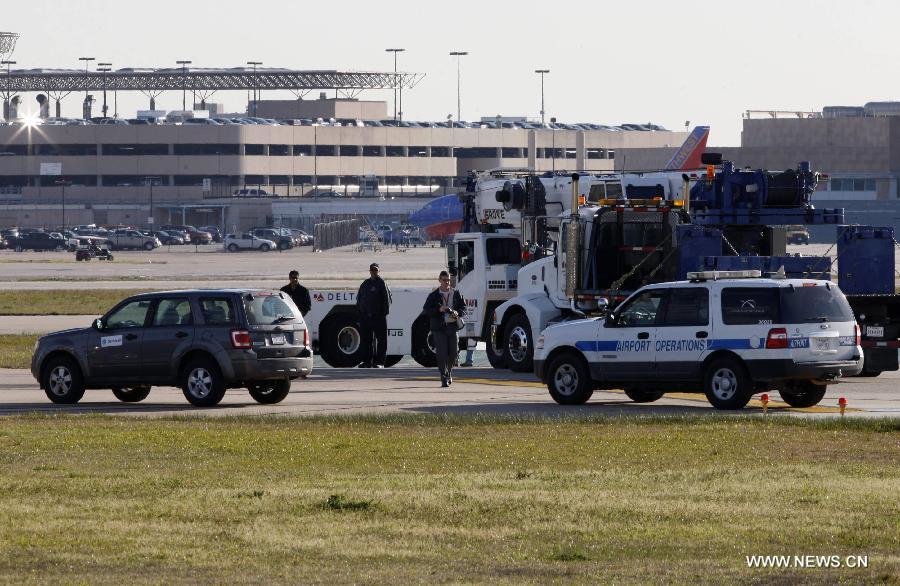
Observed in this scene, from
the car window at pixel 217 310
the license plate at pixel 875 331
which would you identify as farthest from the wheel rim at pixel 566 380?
the license plate at pixel 875 331

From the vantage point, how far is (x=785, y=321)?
22.4m

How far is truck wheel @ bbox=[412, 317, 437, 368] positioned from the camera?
32.8 meters

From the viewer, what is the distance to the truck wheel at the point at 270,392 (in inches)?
987

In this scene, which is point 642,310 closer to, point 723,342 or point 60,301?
point 723,342

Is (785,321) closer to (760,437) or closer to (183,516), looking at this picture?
(760,437)

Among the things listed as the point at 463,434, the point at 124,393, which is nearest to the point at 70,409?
the point at 124,393

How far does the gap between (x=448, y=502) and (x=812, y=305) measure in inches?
406

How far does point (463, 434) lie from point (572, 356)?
196 inches

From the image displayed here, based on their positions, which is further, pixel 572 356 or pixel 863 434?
pixel 572 356

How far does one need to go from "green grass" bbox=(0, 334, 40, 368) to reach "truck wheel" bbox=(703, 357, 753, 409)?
15620 mm

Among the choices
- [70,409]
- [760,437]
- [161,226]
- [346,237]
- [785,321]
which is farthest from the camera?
[161,226]

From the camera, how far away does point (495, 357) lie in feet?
104

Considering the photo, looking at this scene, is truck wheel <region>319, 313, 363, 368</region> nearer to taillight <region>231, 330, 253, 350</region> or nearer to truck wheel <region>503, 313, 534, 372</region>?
truck wheel <region>503, 313, 534, 372</region>

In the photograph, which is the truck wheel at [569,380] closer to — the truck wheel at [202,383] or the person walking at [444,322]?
the person walking at [444,322]
